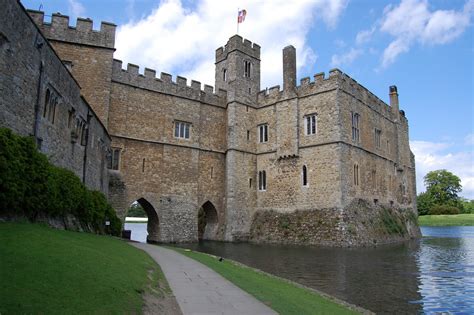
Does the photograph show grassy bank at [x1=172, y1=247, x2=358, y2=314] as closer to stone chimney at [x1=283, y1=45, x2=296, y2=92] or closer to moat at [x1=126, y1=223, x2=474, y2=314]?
moat at [x1=126, y1=223, x2=474, y2=314]

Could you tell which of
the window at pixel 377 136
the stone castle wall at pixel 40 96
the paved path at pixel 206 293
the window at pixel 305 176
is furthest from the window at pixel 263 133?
the paved path at pixel 206 293

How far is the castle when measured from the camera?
26391mm

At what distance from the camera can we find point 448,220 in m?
72.9

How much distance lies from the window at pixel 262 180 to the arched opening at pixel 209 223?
14.9 feet

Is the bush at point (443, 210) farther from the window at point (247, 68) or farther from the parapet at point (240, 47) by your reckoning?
the window at point (247, 68)

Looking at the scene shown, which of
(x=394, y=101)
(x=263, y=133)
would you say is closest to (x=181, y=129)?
(x=263, y=133)

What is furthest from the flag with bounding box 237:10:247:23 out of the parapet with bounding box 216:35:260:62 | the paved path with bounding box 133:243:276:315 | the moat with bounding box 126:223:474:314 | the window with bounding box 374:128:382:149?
the paved path with bounding box 133:243:276:315

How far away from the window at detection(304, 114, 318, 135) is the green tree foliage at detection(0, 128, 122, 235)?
2019 cm

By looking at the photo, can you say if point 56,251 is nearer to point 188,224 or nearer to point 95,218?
point 95,218

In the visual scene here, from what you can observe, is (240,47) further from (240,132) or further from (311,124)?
(311,124)

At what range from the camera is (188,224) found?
29.9 m

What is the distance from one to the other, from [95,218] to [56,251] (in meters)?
9.90

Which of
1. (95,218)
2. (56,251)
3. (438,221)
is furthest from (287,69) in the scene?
(438,221)

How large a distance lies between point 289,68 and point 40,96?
23776mm
